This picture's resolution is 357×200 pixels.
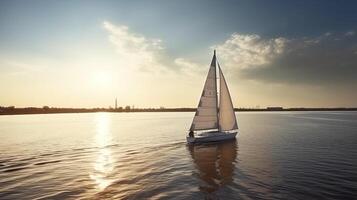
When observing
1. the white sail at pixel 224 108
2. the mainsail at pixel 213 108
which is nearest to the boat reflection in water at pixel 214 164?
the white sail at pixel 224 108

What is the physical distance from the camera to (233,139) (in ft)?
163

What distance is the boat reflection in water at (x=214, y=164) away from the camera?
2172 cm

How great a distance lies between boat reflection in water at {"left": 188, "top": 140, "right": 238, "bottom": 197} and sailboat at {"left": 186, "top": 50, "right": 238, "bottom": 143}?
1.58 meters

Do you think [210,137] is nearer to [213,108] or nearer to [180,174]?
[213,108]

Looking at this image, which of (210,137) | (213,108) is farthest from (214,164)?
(213,108)

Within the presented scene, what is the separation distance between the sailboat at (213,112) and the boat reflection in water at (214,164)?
1584 mm

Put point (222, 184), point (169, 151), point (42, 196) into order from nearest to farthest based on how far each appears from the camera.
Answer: point (42, 196) → point (222, 184) → point (169, 151)

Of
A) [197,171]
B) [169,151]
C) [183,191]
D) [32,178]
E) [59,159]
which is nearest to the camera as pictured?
[183,191]

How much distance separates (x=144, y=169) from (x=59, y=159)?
491 inches

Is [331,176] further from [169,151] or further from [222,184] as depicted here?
[169,151]

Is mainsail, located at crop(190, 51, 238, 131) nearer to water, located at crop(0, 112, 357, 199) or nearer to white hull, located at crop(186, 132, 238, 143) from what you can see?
white hull, located at crop(186, 132, 238, 143)

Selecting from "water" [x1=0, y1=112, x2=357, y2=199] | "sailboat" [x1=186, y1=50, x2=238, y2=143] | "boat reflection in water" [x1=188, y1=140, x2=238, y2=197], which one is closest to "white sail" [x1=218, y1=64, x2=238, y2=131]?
"sailboat" [x1=186, y1=50, x2=238, y2=143]

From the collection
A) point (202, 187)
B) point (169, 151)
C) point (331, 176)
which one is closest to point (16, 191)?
point (202, 187)

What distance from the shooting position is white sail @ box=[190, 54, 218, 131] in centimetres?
Answer: 4519
